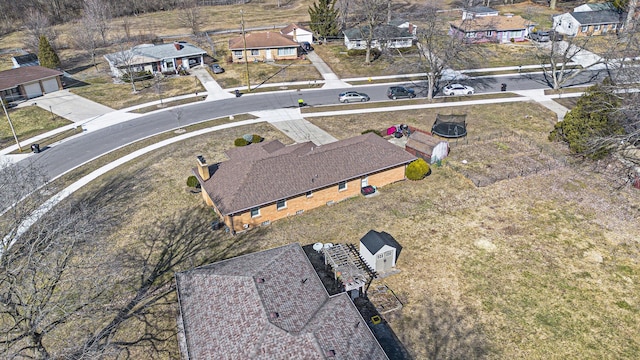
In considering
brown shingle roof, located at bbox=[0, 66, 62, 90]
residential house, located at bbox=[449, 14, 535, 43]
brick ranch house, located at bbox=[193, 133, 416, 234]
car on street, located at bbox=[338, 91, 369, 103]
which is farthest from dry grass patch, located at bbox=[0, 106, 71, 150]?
residential house, located at bbox=[449, 14, 535, 43]

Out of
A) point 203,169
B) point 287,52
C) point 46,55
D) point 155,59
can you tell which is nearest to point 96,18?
point 46,55

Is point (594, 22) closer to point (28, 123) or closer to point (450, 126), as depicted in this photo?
point (450, 126)

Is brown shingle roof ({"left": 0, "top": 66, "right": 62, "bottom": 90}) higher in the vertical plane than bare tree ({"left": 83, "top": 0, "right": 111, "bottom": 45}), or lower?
lower

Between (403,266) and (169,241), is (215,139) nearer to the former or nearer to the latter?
(169,241)

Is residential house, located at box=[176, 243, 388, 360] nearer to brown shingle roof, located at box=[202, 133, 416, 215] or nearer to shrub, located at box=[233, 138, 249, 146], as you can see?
brown shingle roof, located at box=[202, 133, 416, 215]

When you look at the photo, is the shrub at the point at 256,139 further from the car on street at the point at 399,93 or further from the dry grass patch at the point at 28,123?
the dry grass patch at the point at 28,123

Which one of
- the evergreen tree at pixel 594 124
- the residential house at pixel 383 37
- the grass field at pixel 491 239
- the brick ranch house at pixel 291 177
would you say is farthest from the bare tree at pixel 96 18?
the evergreen tree at pixel 594 124
